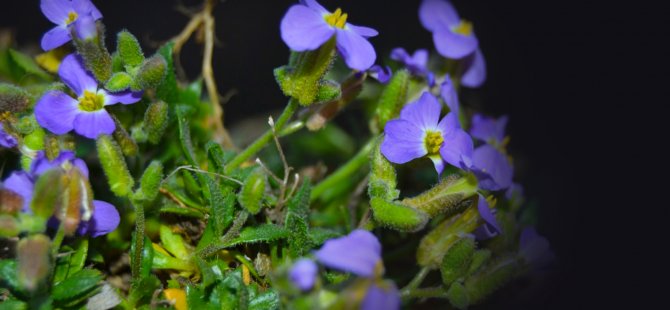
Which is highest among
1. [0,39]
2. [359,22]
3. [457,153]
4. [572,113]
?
[0,39]

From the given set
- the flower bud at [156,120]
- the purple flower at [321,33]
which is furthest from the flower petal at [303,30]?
the flower bud at [156,120]

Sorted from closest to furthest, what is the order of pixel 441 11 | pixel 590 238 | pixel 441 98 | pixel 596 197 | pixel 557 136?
pixel 441 98 → pixel 441 11 → pixel 590 238 → pixel 596 197 → pixel 557 136

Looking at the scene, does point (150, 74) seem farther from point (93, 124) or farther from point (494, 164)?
point (494, 164)

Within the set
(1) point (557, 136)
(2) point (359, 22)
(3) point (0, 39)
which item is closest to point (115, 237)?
(3) point (0, 39)

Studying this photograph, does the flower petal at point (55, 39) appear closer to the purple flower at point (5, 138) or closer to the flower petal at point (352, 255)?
the purple flower at point (5, 138)

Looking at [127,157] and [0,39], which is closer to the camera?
[127,157]

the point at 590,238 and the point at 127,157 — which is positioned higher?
the point at 127,157

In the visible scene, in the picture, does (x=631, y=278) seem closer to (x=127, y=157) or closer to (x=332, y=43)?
(x=332, y=43)

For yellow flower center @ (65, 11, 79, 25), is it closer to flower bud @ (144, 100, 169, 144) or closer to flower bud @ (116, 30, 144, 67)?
flower bud @ (116, 30, 144, 67)
